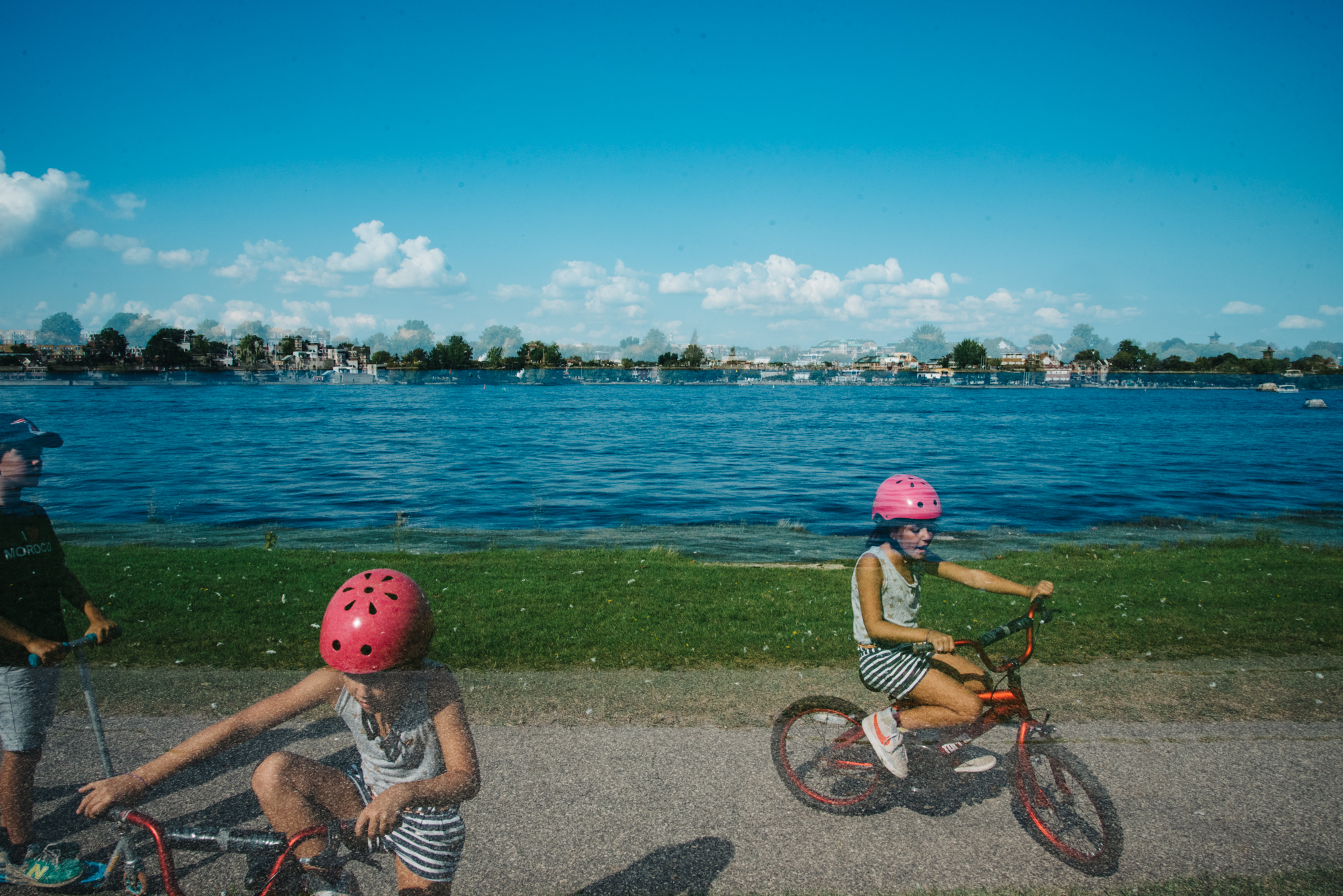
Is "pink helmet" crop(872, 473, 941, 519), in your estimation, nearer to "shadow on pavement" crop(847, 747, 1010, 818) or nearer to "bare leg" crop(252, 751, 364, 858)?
"shadow on pavement" crop(847, 747, 1010, 818)

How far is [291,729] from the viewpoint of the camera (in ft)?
19.1

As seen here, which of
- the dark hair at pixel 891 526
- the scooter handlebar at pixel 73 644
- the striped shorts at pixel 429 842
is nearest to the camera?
the striped shorts at pixel 429 842

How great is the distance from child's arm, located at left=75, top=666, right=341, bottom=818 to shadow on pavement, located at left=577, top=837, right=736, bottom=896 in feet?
6.43

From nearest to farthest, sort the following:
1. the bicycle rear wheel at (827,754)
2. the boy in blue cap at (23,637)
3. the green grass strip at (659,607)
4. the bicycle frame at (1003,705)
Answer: the boy in blue cap at (23,637) < the bicycle frame at (1003,705) < the bicycle rear wheel at (827,754) < the green grass strip at (659,607)

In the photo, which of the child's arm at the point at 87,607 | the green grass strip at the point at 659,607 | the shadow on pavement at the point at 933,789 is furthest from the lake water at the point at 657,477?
the child's arm at the point at 87,607

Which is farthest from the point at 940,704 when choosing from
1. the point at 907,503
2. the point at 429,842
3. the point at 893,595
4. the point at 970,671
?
the point at 429,842

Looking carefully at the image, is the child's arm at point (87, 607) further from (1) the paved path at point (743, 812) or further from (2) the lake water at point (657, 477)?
(2) the lake water at point (657, 477)

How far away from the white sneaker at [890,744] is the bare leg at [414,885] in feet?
8.50

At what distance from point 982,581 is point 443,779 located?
322cm

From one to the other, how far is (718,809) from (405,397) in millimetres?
170359

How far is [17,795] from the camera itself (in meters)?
3.93

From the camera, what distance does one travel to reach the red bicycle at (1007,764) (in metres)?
4.11

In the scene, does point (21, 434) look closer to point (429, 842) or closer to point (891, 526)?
point (429, 842)

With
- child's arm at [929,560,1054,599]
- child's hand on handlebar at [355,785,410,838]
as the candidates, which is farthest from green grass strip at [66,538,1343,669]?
child's hand on handlebar at [355,785,410,838]
